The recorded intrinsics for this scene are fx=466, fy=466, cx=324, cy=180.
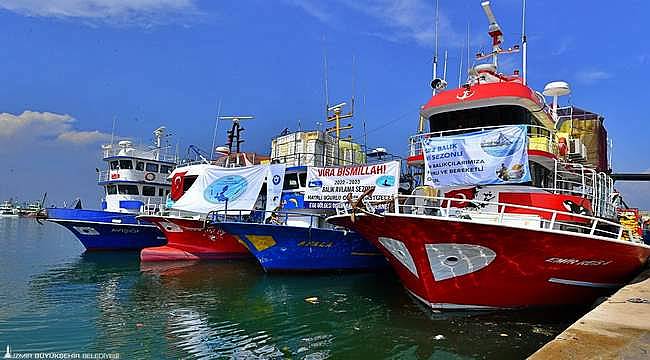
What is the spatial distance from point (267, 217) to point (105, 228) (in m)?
12.8

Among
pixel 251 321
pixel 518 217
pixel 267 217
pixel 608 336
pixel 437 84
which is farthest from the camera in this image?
pixel 267 217

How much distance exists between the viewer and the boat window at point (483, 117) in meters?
13.2

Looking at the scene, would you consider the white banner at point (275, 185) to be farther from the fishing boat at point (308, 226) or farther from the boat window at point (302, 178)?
the boat window at point (302, 178)

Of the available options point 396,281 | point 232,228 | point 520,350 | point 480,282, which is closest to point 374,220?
point 480,282

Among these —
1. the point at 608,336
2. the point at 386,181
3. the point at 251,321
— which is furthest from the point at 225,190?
the point at 608,336

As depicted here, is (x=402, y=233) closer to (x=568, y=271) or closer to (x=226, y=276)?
(x=568, y=271)

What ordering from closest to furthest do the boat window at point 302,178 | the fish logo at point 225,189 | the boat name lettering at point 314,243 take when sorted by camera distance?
the boat name lettering at point 314,243
the fish logo at point 225,189
the boat window at point 302,178

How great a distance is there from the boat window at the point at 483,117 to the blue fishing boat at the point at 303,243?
5.74m


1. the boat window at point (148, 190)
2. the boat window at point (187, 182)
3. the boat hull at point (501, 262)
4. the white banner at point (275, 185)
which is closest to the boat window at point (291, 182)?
the white banner at point (275, 185)

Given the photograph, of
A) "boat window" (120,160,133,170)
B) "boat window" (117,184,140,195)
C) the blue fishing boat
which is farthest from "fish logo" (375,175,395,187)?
A: "boat window" (120,160,133,170)

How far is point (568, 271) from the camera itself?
410 inches

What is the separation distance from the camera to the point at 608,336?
612cm

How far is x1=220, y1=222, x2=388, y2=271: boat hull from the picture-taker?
1720 cm

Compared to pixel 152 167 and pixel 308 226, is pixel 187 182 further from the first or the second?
pixel 308 226
